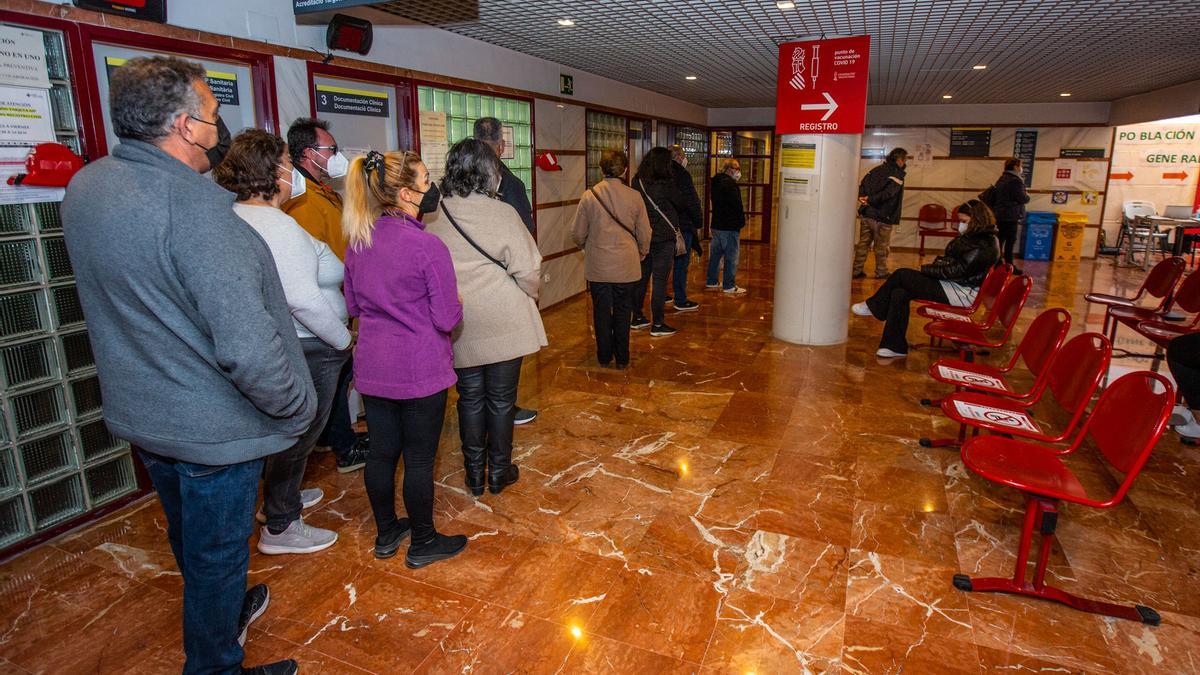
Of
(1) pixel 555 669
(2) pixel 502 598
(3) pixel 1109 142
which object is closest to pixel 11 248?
(2) pixel 502 598

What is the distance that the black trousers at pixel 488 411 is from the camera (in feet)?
10.1

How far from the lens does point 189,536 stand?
1829 mm

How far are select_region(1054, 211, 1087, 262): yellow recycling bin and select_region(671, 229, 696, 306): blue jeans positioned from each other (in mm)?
7384

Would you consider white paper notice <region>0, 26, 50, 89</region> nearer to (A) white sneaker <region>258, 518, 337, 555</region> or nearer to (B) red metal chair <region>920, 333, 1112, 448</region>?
(A) white sneaker <region>258, 518, 337, 555</region>

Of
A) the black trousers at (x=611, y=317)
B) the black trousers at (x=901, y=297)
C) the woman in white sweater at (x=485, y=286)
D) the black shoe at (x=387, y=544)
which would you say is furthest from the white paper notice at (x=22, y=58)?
the black trousers at (x=901, y=297)

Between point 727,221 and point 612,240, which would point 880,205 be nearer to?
point 727,221

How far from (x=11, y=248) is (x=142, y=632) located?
1.63 metres

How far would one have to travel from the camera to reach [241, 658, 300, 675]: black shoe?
6.91 feet

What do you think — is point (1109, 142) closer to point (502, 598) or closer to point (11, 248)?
point (502, 598)

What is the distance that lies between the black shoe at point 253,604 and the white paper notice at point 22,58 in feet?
7.06

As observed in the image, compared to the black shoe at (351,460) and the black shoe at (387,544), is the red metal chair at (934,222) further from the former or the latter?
the black shoe at (387,544)

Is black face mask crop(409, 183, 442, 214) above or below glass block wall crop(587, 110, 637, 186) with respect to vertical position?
below

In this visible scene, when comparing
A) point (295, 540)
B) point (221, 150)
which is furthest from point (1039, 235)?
point (221, 150)

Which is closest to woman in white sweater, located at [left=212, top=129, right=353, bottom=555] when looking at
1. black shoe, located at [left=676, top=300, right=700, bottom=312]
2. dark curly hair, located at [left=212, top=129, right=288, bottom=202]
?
dark curly hair, located at [left=212, top=129, right=288, bottom=202]
